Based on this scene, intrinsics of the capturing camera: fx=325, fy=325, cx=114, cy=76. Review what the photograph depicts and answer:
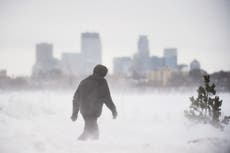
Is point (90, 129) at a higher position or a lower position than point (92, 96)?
lower

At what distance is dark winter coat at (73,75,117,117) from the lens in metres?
8.23

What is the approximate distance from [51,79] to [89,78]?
1627 inches

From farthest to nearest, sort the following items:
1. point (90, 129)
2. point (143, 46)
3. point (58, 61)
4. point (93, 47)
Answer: point (143, 46) < point (58, 61) < point (93, 47) < point (90, 129)

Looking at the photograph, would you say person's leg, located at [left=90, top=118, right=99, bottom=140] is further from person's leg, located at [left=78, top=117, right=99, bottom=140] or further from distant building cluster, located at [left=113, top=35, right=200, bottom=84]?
distant building cluster, located at [left=113, top=35, right=200, bottom=84]

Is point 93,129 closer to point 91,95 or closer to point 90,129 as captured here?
point 90,129

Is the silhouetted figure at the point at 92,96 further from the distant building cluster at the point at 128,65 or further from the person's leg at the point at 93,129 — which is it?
the distant building cluster at the point at 128,65

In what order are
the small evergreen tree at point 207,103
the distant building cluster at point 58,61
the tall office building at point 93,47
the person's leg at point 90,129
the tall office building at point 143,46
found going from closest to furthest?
the person's leg at point 90,129 < the small evergreen tree at point 207,103 < the tall office building at point 93,47 < the distant building cluster at point 58,61 < the tall office building at point 143,46

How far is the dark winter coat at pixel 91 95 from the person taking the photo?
823 cm

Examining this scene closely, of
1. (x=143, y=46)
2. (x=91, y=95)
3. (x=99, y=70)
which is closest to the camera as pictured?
(x=91, y=95)

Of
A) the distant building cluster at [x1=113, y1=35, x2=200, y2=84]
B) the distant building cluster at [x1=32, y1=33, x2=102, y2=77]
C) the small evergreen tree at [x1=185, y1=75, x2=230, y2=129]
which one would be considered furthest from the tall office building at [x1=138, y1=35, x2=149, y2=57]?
the small evergreen tree at [x1=185, y1=75, x2=230, y2=129]

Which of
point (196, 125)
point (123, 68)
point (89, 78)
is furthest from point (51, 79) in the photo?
point (89, 78)

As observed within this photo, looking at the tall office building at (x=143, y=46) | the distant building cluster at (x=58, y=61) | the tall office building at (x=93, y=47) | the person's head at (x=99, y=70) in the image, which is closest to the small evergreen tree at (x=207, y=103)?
the person's head at (x=99, y=70)

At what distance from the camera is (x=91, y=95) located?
821 centimetres

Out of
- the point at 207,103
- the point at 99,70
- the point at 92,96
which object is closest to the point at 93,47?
the point at 207,103
